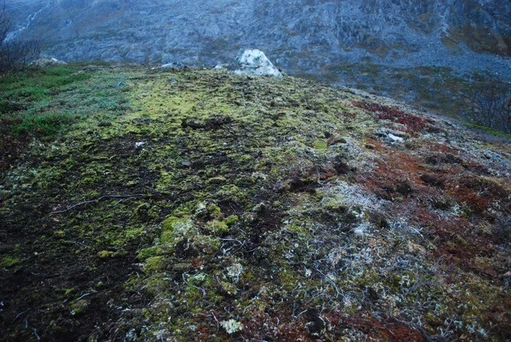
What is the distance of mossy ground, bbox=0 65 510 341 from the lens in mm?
3494

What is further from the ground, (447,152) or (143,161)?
(143,161)

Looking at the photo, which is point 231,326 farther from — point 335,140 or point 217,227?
point 335,140

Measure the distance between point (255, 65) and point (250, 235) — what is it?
15460 millimetres

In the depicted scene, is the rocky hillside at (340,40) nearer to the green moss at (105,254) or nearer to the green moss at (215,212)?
the green moss at (215,212)

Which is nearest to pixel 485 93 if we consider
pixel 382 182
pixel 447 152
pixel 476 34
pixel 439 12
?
pixel 476 34

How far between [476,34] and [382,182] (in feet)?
220

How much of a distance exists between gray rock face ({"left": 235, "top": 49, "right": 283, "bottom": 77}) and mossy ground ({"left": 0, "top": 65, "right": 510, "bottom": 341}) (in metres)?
9.88

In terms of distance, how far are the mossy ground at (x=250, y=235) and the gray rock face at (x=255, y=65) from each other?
9885 millimetres

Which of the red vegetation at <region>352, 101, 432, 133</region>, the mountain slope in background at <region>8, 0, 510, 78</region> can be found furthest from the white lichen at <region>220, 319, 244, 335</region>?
the mountain slope in background at <region>8, 0, 510, 78</region>

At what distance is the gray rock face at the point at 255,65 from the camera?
17859mm

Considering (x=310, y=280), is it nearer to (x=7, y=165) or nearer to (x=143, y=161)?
(x=143, y=161)

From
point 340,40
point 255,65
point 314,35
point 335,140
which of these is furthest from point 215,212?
point 314,35

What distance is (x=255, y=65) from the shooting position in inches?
725

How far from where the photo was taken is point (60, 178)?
6.28m
